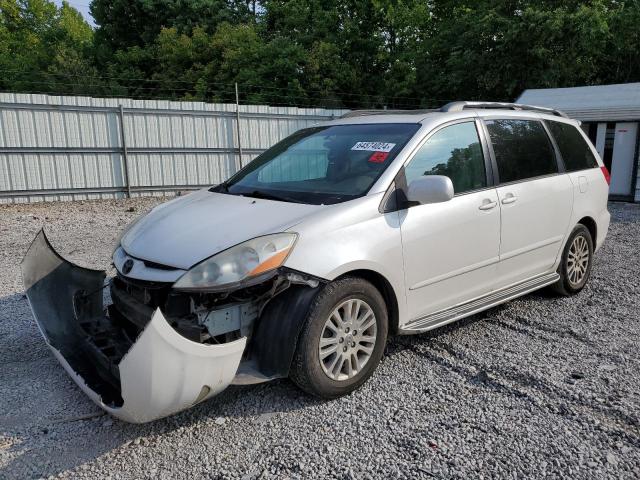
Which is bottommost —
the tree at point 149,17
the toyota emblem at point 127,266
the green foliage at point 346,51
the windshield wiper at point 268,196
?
the toyota emblem at point 127,266

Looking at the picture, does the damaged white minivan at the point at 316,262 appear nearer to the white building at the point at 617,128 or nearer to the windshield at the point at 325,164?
the windshield at the point at 325,164

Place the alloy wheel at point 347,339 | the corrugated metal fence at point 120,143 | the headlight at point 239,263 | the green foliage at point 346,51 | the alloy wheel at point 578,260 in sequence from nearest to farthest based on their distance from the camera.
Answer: the headlight at point 239,263 → the alloy wheel at point 347,339 → the alloy wheel at point 578,260 → the corrugated metal fence at point 120,143 → the green foliage at point 346,51

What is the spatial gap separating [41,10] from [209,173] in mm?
36562

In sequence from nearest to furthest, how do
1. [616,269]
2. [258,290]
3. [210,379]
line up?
[210,379] → [258,290] → [616,269]

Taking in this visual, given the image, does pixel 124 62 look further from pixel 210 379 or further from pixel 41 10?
pixel 210 379

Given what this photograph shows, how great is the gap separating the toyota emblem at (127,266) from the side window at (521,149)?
2.82 meters

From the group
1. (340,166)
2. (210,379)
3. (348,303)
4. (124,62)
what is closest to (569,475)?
(348,303)

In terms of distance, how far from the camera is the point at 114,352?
3053 millimetres

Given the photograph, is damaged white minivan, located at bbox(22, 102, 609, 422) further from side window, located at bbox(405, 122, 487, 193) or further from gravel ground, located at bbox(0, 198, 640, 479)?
gravel ground, located at bbox(0, 198, 640, 479)

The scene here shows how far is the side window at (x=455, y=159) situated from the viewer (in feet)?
12.2

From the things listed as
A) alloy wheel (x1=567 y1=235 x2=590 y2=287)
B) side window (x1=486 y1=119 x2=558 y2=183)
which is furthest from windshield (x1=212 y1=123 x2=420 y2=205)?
alloy wheel (x1=567 y1=235 x2=590 y2=287)

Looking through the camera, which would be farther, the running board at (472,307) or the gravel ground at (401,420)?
the running board at (472,307)

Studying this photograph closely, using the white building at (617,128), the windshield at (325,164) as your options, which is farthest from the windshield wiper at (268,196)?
the white building at (617,128)

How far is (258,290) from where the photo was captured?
10.1 feet
